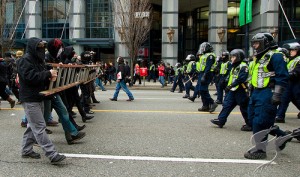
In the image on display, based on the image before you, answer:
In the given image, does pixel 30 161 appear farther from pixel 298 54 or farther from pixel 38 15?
pixel 38 15

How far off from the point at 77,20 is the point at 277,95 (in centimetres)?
2828

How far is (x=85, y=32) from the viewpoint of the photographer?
106 ft

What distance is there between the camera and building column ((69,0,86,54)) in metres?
31.5

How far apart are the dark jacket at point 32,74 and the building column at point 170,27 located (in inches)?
1005

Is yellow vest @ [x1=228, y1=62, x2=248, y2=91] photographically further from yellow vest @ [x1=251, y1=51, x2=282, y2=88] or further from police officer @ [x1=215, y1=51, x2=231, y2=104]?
police officer @ [x1=215, y1=51, x2=231, y2=104]

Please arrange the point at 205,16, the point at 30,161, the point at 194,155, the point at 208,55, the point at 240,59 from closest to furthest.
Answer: the point at 30,161 → the point at 194,155 → the point at 240,59 → the point at 208,55 → the point at 205,16

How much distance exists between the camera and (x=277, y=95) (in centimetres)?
515

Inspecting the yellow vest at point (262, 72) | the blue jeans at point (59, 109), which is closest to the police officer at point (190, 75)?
the blue jeans at point (59, 109)

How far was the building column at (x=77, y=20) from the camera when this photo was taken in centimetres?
3148

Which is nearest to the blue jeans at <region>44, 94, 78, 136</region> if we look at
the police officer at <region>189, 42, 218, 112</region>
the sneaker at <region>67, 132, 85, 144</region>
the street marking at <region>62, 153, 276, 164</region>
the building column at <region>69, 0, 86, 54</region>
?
the sneaker at <region>67, 132, 85, 144</region>

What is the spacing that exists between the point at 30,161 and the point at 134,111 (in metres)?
5.24

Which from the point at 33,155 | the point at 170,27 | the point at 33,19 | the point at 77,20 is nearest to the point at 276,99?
the point at 33,155

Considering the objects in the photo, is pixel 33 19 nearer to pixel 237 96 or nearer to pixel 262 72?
pixel 237 96

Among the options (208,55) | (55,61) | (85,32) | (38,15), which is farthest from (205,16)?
(55,61)
